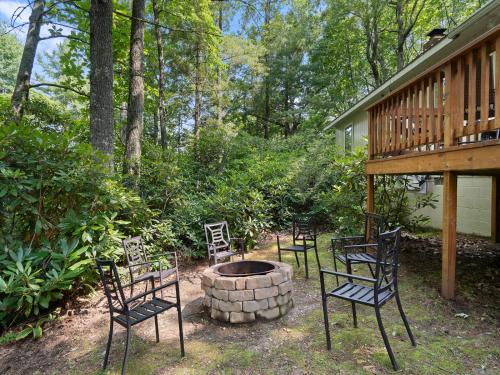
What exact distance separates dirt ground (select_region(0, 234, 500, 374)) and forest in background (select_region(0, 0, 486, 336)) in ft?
1.34

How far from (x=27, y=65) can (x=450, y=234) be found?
9022 millimetres

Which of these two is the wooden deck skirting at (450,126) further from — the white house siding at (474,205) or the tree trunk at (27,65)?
the tree trunk at (27,65)

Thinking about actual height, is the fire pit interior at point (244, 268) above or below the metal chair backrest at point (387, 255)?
below

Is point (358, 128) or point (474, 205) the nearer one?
point (474, 205)

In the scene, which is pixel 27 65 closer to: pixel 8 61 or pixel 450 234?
pixel 450 234

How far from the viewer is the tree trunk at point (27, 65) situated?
662 cm

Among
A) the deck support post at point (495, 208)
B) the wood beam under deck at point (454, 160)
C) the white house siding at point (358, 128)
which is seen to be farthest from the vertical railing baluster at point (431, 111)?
the white house siding at point (358, 128)

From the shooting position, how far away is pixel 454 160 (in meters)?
3.27

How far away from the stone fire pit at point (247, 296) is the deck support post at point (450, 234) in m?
1.88

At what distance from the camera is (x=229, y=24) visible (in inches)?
677

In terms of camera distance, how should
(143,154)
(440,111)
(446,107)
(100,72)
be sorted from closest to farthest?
1. (446,107)
2. (440,111)
3. (100,72)
4. (143,154)

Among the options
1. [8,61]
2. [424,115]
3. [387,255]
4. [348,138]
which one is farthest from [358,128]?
[8,61]

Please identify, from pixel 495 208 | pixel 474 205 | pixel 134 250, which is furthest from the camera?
pixel 474 205

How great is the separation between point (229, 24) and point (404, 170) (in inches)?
643
